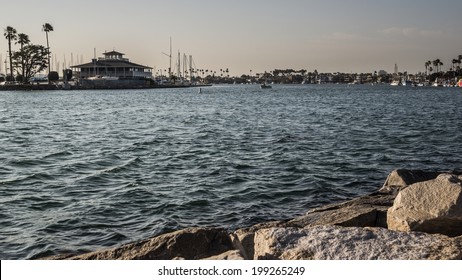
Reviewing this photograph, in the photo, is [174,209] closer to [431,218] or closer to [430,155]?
[431,218]

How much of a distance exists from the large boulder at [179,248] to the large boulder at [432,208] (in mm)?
2776

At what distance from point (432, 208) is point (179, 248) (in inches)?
150

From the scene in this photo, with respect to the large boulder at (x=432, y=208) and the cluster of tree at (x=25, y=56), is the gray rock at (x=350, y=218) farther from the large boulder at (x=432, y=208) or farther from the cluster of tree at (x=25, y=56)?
the cluster of tree at (x=25, y=56)

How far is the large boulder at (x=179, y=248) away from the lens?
7114 mm

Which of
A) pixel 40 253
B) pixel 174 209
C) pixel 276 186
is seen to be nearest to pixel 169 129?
pixel 276 186

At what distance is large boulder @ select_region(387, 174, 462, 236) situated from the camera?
7953 millimetres

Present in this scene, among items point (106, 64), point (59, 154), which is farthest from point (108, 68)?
point (59, 154)

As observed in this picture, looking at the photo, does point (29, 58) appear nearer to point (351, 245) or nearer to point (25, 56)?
point (25, 56)

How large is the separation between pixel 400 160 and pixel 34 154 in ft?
53.1

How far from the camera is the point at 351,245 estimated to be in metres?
6.62

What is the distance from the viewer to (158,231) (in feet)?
38.9

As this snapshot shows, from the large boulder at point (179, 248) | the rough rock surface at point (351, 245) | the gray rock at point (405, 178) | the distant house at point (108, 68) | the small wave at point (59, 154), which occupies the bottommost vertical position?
the small wave at point (59, 154)

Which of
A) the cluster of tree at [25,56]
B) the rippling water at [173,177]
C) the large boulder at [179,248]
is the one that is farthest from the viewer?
the cluster of tree at [25,56]

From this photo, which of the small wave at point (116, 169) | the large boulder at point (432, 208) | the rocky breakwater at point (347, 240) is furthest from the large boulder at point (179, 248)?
the small wave at point (116, 169)
